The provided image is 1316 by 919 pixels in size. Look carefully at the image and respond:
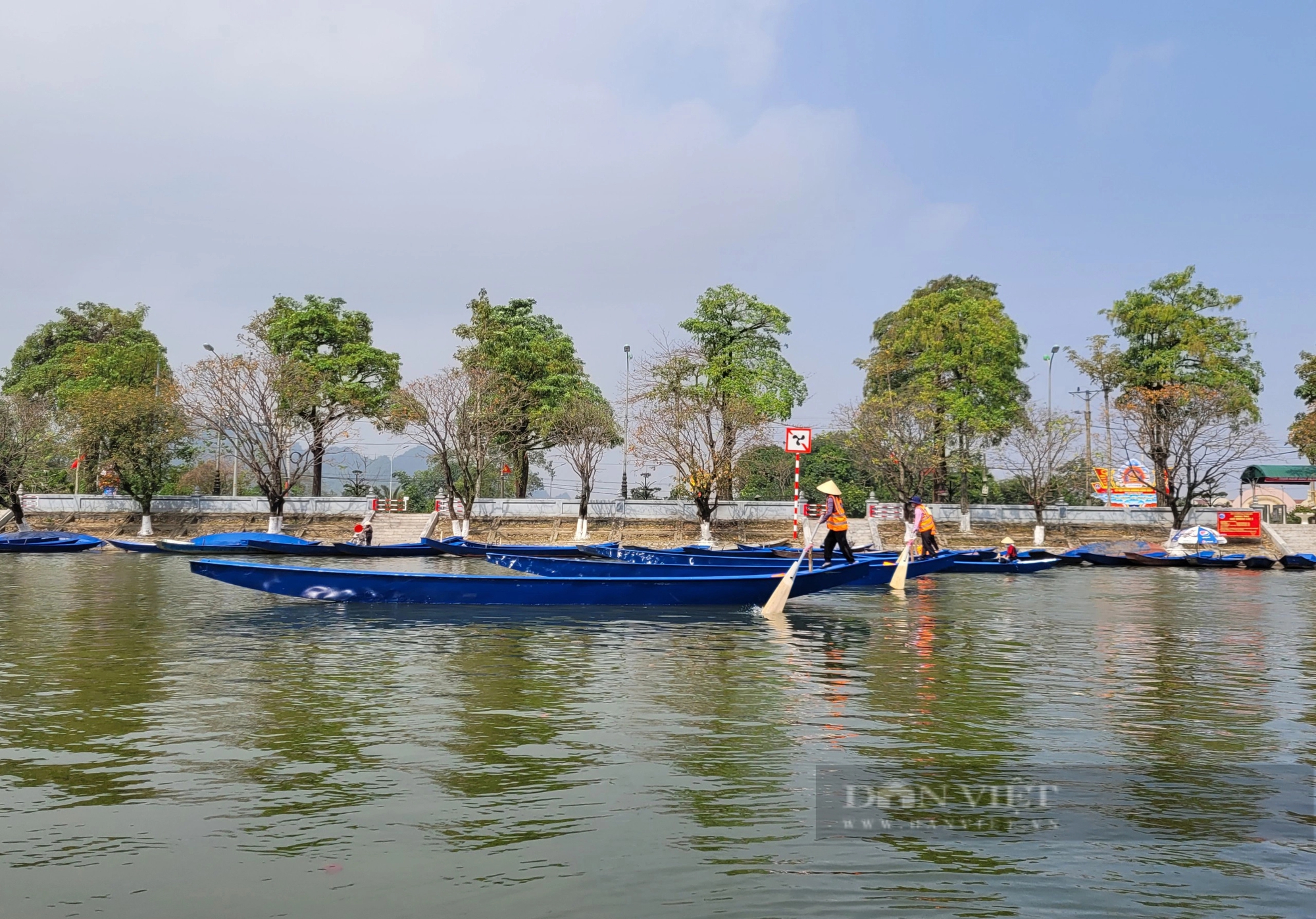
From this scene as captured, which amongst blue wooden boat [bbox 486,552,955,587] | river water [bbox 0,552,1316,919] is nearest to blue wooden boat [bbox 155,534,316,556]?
blue wooden boat [bbox 486,552,955,587]

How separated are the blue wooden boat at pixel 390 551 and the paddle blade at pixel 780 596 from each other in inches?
865

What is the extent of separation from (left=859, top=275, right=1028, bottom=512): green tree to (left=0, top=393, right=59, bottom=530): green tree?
41.7 metres

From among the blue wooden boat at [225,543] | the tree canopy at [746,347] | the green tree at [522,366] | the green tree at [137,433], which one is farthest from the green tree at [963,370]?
the green tree at [137,433]

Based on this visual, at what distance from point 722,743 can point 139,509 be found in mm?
51060

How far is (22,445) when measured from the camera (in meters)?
48.8

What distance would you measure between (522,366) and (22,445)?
79.4ft

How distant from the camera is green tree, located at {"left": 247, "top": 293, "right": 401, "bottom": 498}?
51.2 m

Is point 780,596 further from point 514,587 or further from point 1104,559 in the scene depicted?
point 1104,559

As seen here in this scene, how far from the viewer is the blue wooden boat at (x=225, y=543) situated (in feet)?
119

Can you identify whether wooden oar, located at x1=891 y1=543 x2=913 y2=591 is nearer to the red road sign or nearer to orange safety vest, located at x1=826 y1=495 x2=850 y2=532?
orange safety vest, located at x1=826 y1=495 x2=850 y2=532

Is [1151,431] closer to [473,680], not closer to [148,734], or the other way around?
[473,680]

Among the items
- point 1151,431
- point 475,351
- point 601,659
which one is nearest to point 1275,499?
point 1151,431

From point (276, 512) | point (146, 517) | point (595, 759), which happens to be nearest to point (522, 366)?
point (276, 512)

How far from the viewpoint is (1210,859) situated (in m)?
5.15
